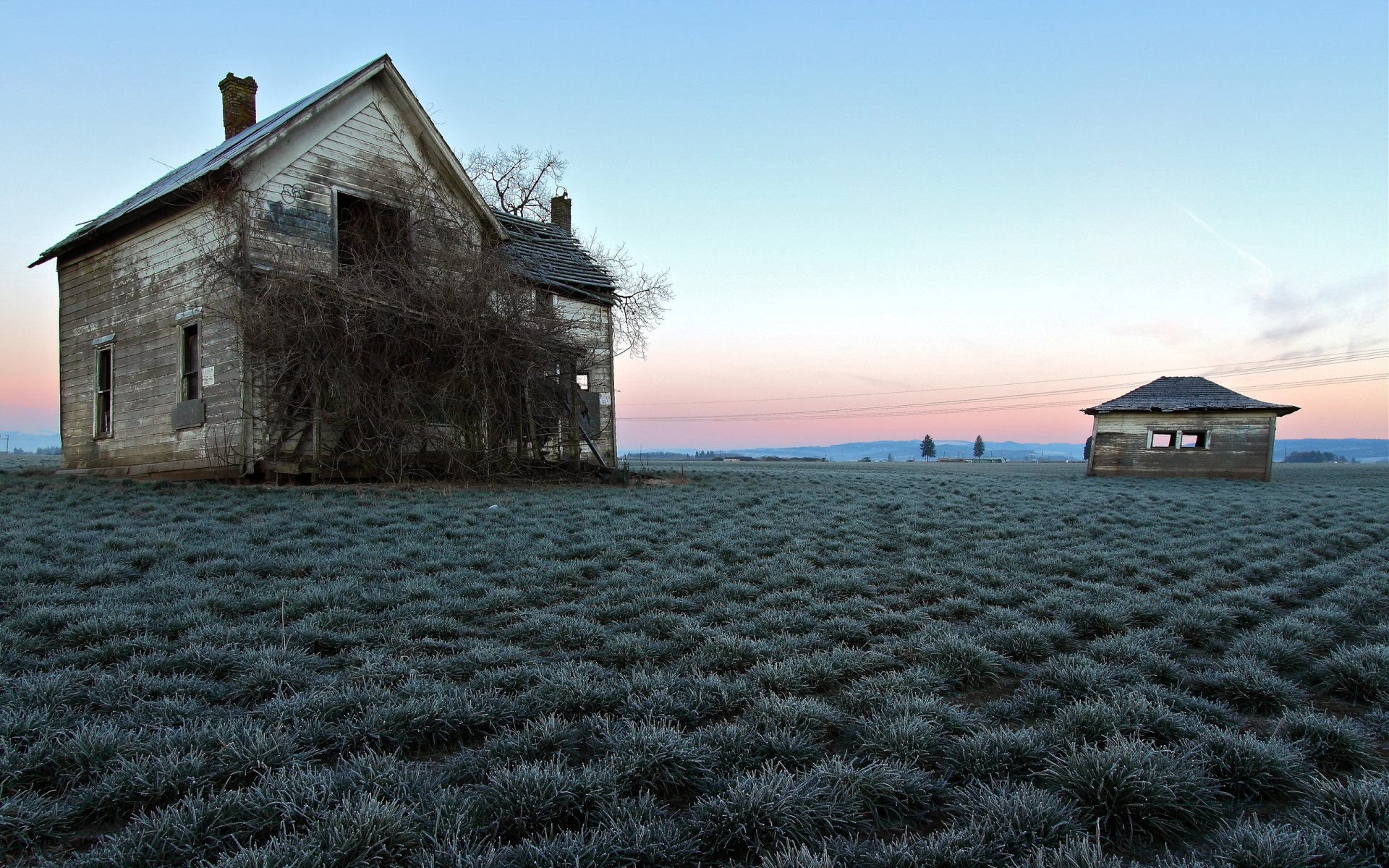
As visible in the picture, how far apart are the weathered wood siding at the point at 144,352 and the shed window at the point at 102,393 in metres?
0.15

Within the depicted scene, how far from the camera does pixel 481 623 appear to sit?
4.77 metres

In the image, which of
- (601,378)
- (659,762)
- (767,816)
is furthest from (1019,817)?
(601,378)

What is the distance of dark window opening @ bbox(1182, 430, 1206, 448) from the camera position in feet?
86.2

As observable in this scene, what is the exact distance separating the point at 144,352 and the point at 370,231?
203 inches

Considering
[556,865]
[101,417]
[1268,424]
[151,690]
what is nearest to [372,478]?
[101,417]

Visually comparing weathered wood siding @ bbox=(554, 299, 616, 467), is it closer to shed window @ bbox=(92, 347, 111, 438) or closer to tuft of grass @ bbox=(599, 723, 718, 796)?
shed window @ bbox=(92, 347, 111, 438)

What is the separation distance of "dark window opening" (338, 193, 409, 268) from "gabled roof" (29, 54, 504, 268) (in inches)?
68.7

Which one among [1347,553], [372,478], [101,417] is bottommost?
[1347,553]

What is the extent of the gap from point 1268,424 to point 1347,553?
21.8 meters

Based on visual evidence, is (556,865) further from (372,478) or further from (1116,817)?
(372,478)

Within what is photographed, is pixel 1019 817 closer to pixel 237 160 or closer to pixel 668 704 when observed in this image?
pixel 668 704

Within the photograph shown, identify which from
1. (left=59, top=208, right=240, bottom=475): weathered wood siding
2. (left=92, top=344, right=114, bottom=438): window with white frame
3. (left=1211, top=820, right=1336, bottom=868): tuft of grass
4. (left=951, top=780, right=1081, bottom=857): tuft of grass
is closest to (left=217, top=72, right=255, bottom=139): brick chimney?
(left=59, top=208, right=240, bottom=475): weathered wood siding

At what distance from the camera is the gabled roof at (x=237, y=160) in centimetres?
1168

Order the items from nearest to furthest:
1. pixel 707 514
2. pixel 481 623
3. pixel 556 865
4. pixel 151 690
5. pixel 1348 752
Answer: pixel 556 865 → pixel 1348 752 → pixel 151 690 → pixel 481 623 → pixel 707 514
